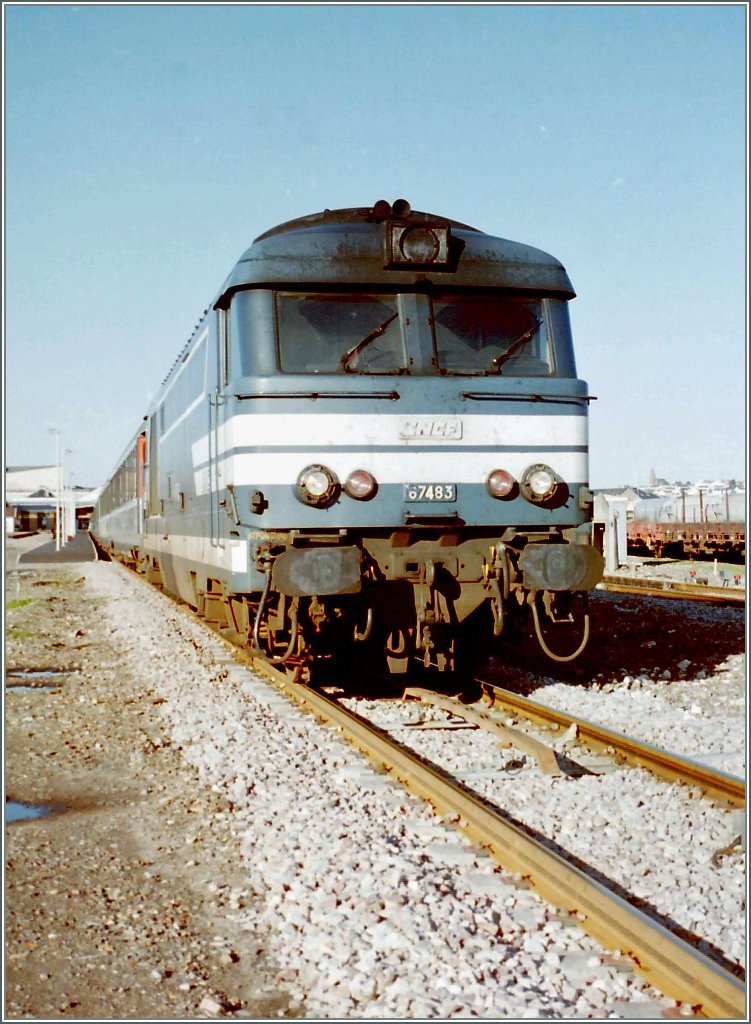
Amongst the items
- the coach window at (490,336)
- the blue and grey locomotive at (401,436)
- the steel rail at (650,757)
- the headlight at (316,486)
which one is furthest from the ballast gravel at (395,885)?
the coach window at (490,336)

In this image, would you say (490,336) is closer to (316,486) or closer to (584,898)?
(316,486)

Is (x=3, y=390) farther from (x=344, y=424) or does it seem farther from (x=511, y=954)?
→ (x=511, y=954)

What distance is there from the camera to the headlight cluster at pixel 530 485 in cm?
767

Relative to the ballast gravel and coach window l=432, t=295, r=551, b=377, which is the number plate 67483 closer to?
coach window l=432, t=295, r=551, b=377

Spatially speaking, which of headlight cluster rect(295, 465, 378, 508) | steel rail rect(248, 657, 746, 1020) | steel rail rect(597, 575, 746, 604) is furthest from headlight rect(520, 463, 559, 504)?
steel rail rect(597, 575, 746, 604)

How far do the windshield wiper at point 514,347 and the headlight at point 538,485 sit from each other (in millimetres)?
783

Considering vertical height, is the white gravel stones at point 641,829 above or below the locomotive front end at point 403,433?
below

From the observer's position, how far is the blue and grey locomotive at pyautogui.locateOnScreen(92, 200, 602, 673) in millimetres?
7398

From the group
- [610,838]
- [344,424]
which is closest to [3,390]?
[344,424]

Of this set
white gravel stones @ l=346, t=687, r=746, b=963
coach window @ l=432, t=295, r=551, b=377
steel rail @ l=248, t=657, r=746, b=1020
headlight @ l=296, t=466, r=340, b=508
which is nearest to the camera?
steel rail @ l=248, t=657, r=746, b=1020

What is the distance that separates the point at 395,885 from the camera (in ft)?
14.2

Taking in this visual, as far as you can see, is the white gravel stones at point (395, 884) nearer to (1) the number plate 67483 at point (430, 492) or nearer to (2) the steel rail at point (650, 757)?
(2) the steel rail at point (650, 757)

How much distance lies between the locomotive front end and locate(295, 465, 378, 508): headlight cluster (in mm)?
10

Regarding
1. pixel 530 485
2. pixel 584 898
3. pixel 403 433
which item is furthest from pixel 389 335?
pixel 584 898
